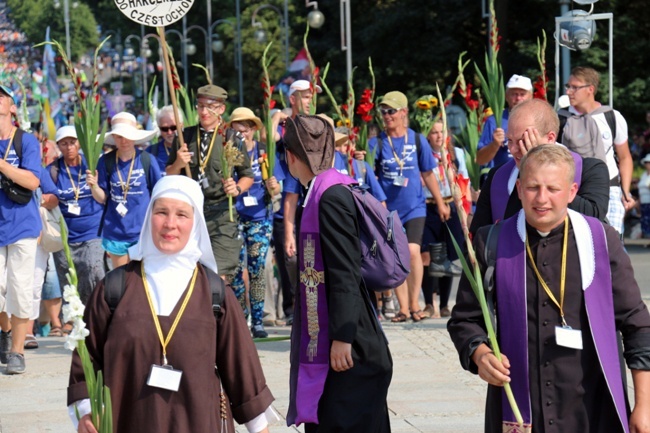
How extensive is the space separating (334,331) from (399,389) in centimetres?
327

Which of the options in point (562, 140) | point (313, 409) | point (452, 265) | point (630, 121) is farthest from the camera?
point (630, 121)

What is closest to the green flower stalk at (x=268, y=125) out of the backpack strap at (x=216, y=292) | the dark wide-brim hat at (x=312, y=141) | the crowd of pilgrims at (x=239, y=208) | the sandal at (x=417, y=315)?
the crowd of pilgrims at (x=239, y=208)

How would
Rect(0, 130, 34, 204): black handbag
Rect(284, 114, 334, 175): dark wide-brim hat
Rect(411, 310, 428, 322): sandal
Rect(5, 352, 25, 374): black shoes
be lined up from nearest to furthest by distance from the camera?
Rect(284, 114, 334, 175): dark wide-brim hat < Rect(0, 130, 34, 204): black handbag < Rect(5, 352, 25, 374): black shoes < Rect(411, 310, 428, 322): sandal

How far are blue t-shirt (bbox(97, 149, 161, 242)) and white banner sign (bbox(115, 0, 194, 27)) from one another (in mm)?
1911

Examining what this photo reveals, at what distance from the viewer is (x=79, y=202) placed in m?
11.3

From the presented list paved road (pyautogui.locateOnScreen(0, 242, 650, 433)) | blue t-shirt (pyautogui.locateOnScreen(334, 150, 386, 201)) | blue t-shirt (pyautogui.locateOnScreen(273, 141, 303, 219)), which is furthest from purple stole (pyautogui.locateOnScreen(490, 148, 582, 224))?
blue t-shirt (pyautogui.locateOnScreen(334, 150, 386, 201))

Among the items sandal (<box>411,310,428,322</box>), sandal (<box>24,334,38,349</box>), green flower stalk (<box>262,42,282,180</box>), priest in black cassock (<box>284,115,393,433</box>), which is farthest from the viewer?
sandal (<box>411,310,428,322</box>)

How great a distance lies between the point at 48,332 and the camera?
12852mm

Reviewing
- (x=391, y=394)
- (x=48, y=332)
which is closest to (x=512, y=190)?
(x=391, y=394)

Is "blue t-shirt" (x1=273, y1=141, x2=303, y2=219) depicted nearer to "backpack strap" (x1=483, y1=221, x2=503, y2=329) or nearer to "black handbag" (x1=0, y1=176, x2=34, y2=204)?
"black handbag" (x1=0, y1=176, x2=34, y2=204)

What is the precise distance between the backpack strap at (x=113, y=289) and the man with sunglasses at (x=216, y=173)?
5.62 meters

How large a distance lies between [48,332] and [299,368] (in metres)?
7.74

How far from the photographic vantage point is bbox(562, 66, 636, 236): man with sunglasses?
350 inches

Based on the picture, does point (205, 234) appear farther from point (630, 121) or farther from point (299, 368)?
point (630, 121)
